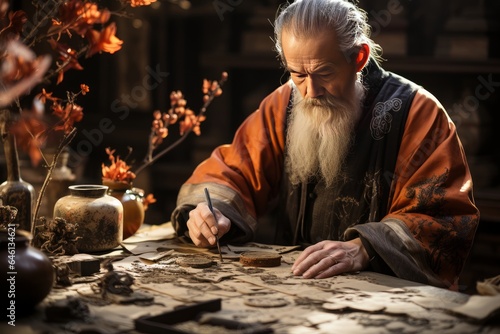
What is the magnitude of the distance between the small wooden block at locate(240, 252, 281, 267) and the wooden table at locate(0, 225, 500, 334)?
0.08ft

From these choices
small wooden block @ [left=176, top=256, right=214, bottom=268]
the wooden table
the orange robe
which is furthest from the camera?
the orange robe

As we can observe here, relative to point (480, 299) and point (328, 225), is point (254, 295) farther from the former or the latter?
point (328, 225)

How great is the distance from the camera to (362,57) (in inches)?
136

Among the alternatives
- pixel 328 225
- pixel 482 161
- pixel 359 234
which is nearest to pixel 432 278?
pixel 359 234

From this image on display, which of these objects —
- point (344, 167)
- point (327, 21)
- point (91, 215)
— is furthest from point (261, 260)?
point (327, 21)

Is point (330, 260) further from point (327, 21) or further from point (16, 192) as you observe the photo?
point (16, 192)

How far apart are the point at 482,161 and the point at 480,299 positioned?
2904 mm

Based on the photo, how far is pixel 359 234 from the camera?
2938 millimetres

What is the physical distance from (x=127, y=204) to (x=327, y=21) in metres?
1.11

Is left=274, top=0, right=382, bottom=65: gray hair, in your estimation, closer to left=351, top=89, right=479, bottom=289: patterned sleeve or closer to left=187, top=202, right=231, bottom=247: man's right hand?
left=351, top=89, right=479, bottom=289: patterned sleeve

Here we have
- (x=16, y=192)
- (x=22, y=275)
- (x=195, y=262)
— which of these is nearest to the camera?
(x=22, y=275)

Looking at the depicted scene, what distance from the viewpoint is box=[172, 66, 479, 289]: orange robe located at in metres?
2.96

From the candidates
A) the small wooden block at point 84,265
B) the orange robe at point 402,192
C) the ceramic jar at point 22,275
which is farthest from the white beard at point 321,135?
the ceramic jar at point 22,275

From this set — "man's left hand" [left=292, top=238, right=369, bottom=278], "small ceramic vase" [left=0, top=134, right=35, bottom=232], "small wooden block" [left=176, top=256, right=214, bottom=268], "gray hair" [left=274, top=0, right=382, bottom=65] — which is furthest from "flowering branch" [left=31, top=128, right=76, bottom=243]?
"gray hair" [left=274, top=0, right=382, bottom=65]
